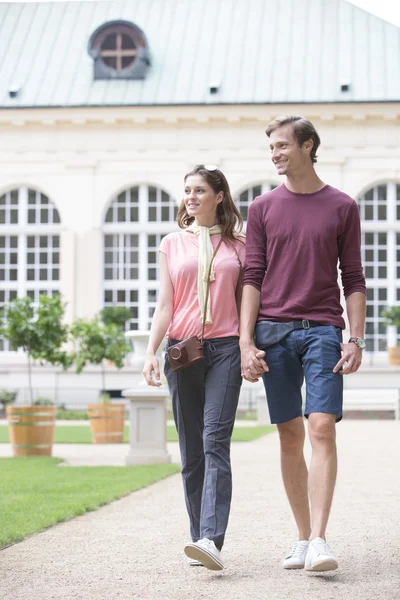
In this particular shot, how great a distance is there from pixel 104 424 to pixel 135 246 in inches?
682

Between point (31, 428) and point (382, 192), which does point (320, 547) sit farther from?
point (382, 192)

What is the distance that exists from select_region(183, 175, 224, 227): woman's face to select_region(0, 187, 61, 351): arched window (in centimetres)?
2906

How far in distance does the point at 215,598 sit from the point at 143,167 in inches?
1181

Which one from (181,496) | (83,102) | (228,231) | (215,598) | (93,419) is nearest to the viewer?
(215,598)

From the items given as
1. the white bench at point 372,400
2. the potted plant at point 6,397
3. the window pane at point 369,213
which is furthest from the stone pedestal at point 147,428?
the window pane at point 369,213

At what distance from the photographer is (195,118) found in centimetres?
3347

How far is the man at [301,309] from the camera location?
5227mm

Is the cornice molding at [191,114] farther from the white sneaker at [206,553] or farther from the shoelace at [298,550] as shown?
the white sneaker at [206,553]

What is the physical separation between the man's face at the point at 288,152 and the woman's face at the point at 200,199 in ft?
1.18

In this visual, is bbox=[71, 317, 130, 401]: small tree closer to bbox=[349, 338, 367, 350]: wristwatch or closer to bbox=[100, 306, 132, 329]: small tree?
bbox=[100, 306, 132, 329]: small tree

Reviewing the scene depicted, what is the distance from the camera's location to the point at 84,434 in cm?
1966

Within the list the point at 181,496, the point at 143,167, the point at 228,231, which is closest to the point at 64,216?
the point at 143,167

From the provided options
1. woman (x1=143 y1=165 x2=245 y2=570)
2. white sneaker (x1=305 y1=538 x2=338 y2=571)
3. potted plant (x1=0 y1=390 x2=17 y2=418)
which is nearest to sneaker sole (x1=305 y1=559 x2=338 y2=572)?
white sneaker (x1=305 y1=538 x2=338 y2=571)

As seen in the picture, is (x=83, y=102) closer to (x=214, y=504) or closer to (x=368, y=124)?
(x=368, y=124)
